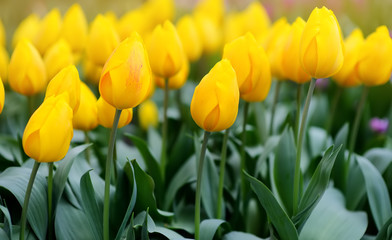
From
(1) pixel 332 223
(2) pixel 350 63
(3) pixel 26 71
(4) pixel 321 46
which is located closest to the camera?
(4) pixel 321 46

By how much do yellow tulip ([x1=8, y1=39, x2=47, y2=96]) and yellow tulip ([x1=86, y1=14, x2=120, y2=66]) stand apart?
163 mm

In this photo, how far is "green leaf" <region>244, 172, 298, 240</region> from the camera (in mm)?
998

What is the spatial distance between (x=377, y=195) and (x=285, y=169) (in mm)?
229

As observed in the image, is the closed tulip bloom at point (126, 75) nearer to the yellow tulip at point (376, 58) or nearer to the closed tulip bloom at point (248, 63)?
the closed tulip bloom at point (248, 63)

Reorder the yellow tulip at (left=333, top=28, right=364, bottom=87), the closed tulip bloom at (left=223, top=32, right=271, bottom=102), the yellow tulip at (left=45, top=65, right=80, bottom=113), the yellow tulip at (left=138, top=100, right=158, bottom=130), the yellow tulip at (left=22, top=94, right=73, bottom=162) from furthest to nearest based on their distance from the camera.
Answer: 1. the yellow tulip at (left=138, top=100, right=158, bottom=130)
2. the yellow tulip at (left=333, top=28, right=364, bottom=87)
3. the closed tulip bloom at (left=223, top=32, right=271, bottom=102)
4. the yellow tulip at (left=45, top=65, right=80, bottom=113)
5. the yellow tulip at (left=22, top=94, right=73, bottom=162)

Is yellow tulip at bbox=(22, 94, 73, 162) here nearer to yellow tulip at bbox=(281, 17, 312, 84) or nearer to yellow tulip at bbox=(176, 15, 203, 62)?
yellow tulip at bbox=(281, 17, 312, 84)

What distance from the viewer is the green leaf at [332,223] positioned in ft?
3.69

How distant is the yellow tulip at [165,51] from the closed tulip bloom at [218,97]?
32 cm

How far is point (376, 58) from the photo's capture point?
4.02 feet

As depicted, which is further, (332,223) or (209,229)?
(332,223)

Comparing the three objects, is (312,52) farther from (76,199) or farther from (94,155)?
(94,155)

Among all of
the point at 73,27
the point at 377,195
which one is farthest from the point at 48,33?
the point at 377,195

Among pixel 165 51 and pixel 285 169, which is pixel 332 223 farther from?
pixel 165 51

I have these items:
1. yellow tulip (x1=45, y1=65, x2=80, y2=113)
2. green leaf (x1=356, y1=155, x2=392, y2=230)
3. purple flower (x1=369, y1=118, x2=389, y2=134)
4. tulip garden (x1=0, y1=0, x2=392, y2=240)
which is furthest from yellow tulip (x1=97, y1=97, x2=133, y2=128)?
purple flower (x1=369, y1=118, x2=389, y2=134)
